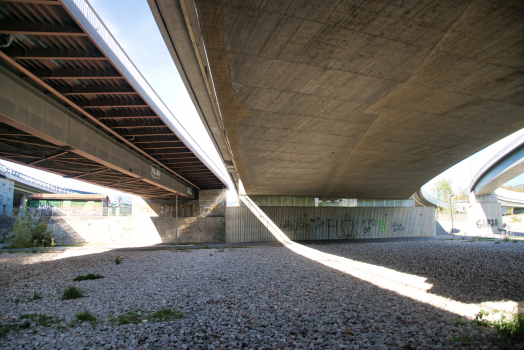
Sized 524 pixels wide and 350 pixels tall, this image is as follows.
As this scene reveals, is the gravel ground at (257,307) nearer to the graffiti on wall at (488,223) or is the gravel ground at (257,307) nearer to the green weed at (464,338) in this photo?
the green weed at (464,338)

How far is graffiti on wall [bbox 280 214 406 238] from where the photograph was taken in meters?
28.8

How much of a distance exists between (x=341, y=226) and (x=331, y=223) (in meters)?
1.19

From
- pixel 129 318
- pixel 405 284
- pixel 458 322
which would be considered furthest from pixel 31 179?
pixel 458 322

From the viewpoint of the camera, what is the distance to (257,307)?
6.90 m

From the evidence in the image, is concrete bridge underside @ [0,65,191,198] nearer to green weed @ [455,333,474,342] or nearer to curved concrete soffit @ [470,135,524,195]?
green weed @ [455,333,474,342]

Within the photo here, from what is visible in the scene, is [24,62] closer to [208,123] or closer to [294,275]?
[208,123]

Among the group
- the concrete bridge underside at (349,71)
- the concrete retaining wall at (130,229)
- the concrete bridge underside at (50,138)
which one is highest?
the concrete bridge underside at (349,71)

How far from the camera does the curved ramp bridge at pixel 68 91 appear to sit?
25.2 feet

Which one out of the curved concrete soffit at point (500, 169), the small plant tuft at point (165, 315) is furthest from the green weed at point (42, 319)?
the curved concrete soffit at point (500, 169)

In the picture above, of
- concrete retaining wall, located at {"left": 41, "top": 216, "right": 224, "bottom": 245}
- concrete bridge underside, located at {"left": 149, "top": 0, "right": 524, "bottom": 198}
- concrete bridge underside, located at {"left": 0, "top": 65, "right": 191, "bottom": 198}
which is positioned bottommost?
concrete retaining wall, located at {"left": 41, "top": 216, "right": 224, "bottom": 245}

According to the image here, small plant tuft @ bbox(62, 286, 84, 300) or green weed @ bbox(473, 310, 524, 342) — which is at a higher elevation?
green weed @ bbox(473, 310, 524, 342)

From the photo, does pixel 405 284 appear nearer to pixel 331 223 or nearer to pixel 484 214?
pixel 331 223

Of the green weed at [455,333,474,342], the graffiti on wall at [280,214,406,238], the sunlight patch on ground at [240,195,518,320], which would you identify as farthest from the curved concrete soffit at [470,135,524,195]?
the green weed at [455,333,474,342]

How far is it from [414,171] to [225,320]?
67.3 feet
